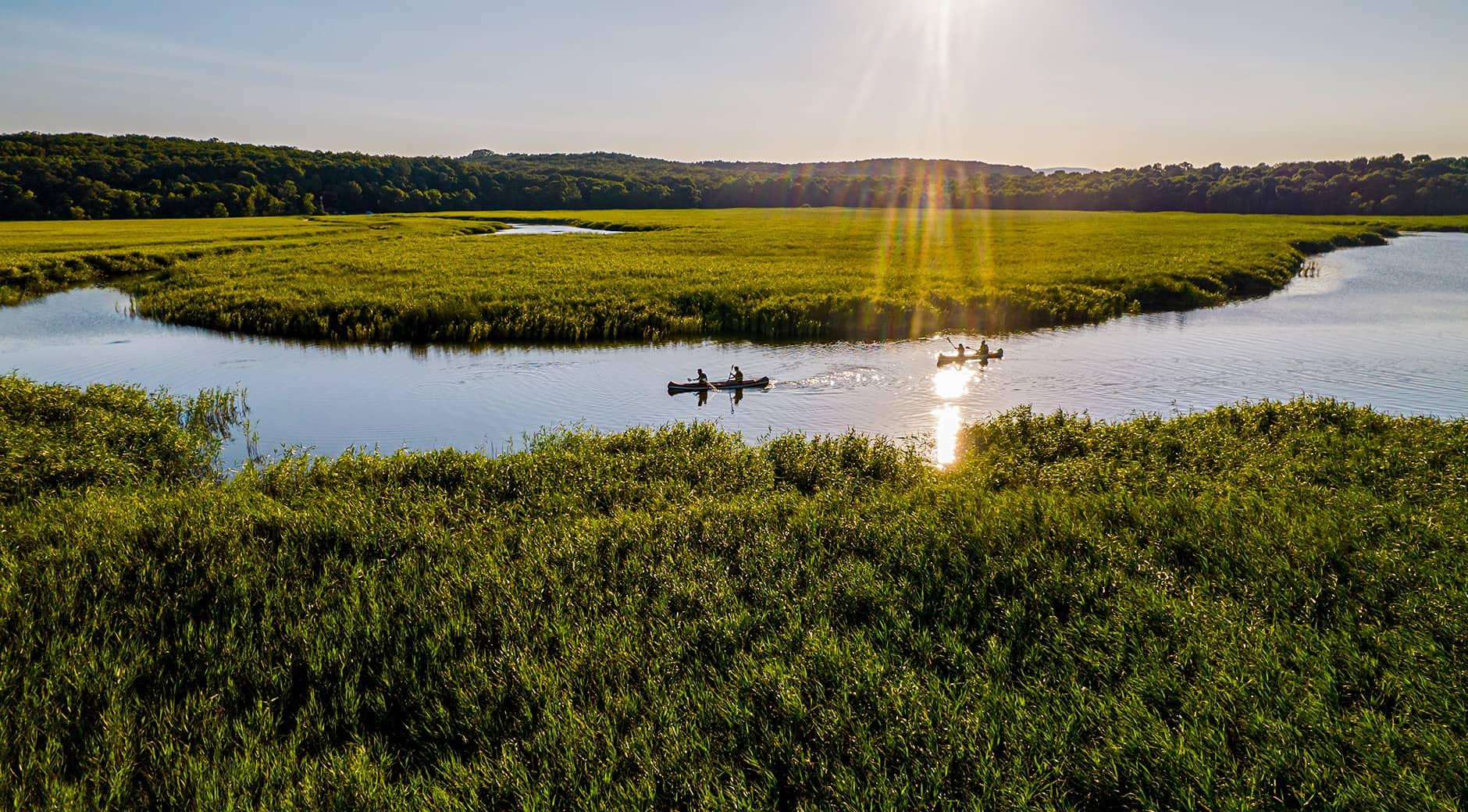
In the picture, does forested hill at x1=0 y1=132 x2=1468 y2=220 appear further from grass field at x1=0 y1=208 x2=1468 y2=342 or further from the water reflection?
the water reflection

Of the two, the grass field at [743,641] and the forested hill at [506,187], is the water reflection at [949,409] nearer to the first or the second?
the grass field at [743,641]

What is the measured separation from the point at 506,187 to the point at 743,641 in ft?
512

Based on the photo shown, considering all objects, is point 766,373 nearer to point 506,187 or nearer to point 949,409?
point 949,409

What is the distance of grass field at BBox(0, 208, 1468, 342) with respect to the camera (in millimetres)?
29906

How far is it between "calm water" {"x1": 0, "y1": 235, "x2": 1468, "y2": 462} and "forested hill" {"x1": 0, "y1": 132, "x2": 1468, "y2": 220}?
84.3 metres

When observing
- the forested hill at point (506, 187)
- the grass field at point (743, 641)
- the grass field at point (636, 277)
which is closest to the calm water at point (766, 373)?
the grass field at point (636, 277)

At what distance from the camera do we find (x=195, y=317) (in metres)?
31.6

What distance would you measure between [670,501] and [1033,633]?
5.70m

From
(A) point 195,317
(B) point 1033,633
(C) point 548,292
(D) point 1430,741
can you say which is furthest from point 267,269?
(D) point 1430,741

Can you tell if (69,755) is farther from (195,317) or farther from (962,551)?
(195,317)

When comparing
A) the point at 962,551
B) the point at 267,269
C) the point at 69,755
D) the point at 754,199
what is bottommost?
the point at 69,755

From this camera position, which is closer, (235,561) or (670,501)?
(235,561)

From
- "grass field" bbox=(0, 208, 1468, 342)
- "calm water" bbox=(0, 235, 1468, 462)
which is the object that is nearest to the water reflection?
"calm water" bbox=(0, 235, 1468, 462)

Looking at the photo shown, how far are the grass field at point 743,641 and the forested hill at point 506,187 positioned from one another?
367 feet
